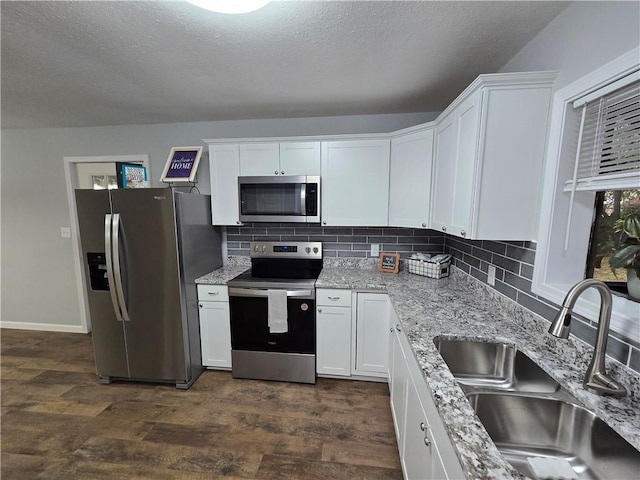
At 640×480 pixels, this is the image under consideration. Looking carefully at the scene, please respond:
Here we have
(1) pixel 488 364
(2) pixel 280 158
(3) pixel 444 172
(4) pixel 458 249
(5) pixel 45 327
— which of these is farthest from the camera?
(5) pixel 45 327

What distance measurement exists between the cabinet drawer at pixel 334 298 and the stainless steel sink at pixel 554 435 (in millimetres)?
1296

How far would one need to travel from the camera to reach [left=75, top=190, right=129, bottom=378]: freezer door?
2.17 metres

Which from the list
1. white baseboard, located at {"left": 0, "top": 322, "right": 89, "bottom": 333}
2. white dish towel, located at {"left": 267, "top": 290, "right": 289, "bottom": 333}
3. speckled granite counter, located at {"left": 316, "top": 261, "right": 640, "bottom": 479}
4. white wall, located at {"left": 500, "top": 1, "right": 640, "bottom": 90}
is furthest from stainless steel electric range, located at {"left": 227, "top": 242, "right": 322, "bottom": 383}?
white baseboard, located at {"left": 0, "top": 322, "right": 89, "bottom": 333}

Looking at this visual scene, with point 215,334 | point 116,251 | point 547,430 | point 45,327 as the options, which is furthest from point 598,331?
point 45,327

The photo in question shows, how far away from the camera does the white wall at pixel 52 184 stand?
2803 millimetres

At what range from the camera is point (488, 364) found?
1.33 metres

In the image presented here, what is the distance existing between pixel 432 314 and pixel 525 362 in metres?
0.48

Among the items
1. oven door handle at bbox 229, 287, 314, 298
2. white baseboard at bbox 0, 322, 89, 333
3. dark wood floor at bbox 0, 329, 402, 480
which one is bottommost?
dark wood floor at bbox 0, 329, 402, 480

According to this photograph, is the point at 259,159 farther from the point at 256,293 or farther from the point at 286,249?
the point at 256,293

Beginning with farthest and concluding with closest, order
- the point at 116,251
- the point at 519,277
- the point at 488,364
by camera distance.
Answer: the point at 116,251, the point at 519,277, the point at 488,364

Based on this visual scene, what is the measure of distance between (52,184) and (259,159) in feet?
9.02

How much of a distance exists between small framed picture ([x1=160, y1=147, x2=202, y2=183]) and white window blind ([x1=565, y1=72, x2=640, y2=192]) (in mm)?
2753

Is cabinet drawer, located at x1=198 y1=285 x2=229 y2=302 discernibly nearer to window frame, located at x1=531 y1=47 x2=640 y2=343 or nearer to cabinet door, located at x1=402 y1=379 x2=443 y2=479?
cabinet door, located at x1=402 y1=379 x2=443 y2=479

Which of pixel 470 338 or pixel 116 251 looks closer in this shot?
pixel 470 338
